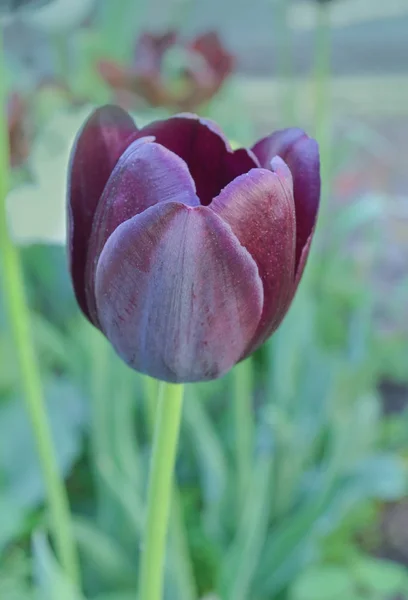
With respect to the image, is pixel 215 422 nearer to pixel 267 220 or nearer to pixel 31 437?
pixel 31 437

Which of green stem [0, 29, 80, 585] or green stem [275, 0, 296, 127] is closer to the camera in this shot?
green stem [0, 29, 80, 585]

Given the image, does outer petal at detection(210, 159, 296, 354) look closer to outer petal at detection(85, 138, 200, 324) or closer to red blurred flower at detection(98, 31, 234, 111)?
outer petal at detection(85, 138, 200, 324)

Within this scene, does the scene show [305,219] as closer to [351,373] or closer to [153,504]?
[153,504]

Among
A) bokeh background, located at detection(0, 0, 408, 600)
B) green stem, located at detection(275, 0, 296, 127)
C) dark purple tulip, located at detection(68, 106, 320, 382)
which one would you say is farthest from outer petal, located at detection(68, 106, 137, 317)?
green stem, located at detection(275, 0, 296, 127)

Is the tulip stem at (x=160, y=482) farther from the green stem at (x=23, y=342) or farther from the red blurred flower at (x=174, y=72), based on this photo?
the red blurred flower at (x=174, y=72)

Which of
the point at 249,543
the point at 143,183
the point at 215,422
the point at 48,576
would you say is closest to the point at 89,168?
the point at 143,183

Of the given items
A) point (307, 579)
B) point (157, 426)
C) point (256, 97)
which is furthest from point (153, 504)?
point (256, 97)
